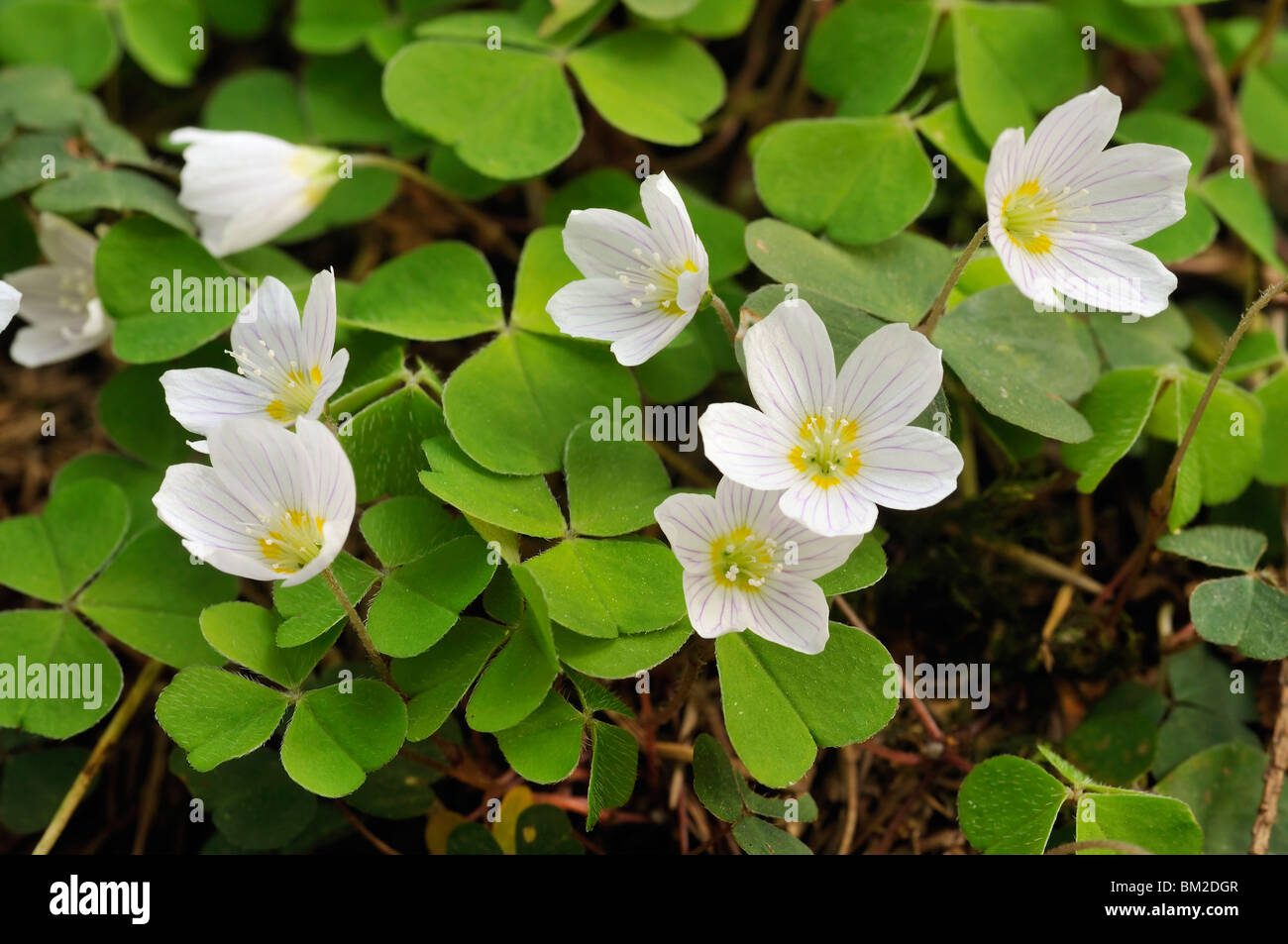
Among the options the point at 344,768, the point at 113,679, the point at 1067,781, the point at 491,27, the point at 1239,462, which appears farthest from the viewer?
the point at 491,27

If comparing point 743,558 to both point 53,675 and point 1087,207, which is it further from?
point 53,675

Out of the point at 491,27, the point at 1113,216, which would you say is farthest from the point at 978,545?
the point at 491,27

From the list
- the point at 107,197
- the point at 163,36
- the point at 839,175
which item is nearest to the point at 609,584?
the point at 839,175

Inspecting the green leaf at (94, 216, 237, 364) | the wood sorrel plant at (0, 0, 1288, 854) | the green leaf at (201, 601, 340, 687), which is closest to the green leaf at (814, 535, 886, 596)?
the wood sorrel plant at (0, 0, 1288, 854)

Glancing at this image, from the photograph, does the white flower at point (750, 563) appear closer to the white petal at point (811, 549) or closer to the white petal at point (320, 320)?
the white petal at point (811, 549)

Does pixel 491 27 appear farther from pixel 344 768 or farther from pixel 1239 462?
pixel 1239 462

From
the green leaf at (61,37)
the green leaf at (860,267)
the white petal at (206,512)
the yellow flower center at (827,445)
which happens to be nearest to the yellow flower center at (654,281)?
the green leaf at (860,267)


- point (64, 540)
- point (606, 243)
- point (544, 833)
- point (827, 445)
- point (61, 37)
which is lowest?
point (544, 833)
